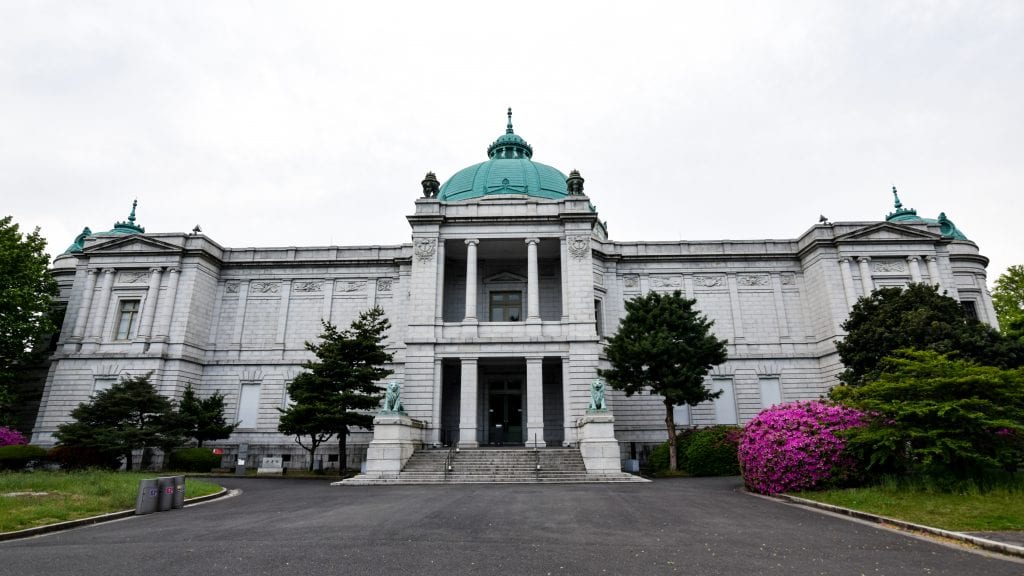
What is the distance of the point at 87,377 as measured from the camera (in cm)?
3058

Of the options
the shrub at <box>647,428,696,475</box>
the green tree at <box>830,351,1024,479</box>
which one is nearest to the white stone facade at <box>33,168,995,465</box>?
the shrub at <box>647,428,696,475</box>

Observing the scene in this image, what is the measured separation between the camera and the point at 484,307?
108ft

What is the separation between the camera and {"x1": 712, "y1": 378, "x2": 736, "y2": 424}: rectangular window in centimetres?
3153

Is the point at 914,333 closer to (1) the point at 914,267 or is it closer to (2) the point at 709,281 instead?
(2) the point at 709,281

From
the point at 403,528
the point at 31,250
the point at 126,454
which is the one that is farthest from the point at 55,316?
Answer: the point at 403,528

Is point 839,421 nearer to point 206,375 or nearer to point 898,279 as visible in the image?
point 898,279

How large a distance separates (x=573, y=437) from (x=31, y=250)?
105ft

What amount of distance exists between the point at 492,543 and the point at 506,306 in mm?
24943

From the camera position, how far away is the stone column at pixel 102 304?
31641mm

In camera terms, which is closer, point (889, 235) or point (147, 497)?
point (147, 497)

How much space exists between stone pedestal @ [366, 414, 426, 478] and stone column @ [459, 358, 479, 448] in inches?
142

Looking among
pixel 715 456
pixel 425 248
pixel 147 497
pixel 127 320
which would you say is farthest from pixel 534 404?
pixel 127 320

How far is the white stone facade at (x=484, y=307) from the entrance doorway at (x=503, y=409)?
113mm

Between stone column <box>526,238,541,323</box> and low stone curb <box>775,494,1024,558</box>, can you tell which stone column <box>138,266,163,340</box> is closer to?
stone column <box>526,238,541,323</box>
